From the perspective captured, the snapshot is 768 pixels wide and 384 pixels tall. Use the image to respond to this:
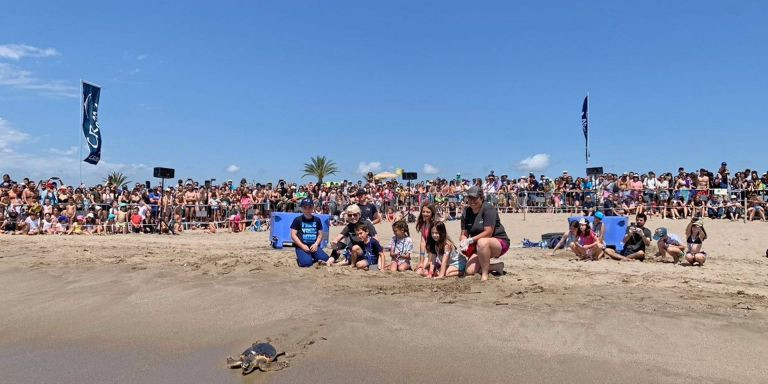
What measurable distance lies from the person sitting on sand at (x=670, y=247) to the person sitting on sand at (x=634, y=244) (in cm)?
26

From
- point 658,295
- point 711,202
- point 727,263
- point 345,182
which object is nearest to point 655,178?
point 711,202

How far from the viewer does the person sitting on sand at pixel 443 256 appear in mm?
6711

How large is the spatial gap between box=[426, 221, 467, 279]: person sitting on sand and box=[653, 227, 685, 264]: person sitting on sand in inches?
173

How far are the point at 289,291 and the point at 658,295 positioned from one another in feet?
11.9

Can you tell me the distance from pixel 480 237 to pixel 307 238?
265 centimetres

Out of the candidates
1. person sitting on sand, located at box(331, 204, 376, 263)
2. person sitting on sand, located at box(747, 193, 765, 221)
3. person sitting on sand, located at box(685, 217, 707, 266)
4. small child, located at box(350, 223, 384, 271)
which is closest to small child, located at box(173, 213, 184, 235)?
A: person sitting on sand, located at box(331, 204, 376, 263)

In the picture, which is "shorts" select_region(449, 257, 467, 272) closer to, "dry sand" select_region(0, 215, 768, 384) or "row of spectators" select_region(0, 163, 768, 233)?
"dry sand" select_region(0, 215, 768, 384)

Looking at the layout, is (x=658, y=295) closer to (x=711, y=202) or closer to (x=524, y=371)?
(x=524, y=371)

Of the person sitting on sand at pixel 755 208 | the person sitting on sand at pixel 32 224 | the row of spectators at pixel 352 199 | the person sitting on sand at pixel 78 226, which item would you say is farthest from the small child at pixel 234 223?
the person sitting on sand at pixel 755 208

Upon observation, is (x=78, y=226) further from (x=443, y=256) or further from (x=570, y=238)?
(x=570, y=238)

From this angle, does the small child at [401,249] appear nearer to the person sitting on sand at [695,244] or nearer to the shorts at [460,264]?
the shorts at [460,264]

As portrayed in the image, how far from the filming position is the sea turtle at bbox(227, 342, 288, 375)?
3.55 meters

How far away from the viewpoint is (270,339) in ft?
13.5

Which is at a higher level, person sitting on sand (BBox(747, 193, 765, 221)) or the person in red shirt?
person sitting on sand (BBox(747, 193, 765, 221))
